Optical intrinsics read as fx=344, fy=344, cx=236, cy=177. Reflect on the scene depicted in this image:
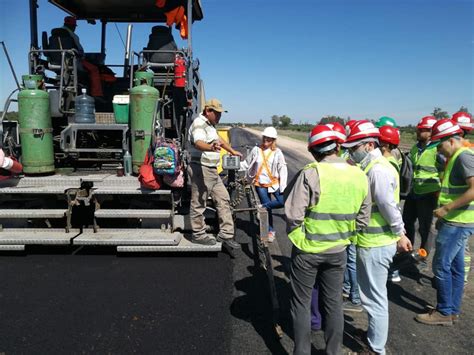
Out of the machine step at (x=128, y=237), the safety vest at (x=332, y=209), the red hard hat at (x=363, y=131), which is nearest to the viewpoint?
the safety vest at (x=332, y=209)

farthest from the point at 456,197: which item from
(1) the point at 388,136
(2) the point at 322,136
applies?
(2) the point at 322,136

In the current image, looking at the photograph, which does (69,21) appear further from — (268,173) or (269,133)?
(268,173)

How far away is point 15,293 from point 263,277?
2779 mm

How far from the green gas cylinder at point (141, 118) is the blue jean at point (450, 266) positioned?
3.90m

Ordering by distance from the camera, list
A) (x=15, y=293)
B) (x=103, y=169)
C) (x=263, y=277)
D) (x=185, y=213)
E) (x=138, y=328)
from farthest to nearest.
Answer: (x=103, y=169) → (x=185, y=213) → (x=263, y=277) → (x=15, y=293) → (x=138, y=328)

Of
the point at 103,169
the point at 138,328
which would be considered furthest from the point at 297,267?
the point at 103,169

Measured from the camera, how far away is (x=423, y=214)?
4.40 metres

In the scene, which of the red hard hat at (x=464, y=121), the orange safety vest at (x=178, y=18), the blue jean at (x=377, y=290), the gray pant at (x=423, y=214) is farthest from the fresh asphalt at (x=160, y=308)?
the orange safety vest at (x=178, y=18)

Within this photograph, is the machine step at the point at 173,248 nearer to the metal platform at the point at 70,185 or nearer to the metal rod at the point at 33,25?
the metal platform at the point at 70,185

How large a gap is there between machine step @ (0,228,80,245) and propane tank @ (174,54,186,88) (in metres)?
2.91

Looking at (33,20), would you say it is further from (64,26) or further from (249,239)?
(249,239)

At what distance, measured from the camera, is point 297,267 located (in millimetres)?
2488

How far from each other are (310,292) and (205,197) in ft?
7.95

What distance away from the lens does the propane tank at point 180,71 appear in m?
5.94
